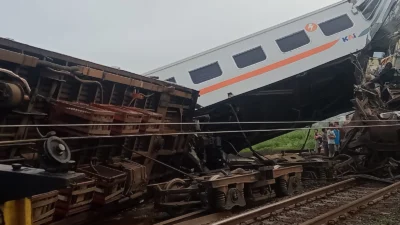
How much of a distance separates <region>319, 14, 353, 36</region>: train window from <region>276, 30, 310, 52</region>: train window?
1.64ft

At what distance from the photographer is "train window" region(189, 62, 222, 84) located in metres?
10.5

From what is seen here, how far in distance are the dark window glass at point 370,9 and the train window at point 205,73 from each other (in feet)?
13.1

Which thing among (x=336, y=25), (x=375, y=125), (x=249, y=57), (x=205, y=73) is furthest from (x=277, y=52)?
(x=375, y=125)

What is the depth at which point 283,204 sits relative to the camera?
20.4 feet

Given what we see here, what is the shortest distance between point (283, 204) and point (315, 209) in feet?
1.51

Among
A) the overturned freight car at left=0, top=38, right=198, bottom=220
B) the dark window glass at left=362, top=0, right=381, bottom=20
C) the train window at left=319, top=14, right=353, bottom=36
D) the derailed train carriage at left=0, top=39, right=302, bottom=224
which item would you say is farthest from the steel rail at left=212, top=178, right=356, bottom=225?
the dark window glass at left=362, top=0, right=381, bottom=20

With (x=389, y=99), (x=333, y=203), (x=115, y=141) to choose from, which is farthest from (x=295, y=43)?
(x=115, y=141)

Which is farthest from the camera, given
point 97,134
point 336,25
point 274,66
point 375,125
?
point 336,25

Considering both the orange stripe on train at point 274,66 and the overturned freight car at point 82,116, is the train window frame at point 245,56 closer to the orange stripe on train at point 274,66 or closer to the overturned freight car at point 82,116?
the orange stripe on train at point 274,66

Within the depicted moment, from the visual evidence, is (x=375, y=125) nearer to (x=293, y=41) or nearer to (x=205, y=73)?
(x=293, y=41)

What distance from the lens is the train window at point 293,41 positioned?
411 inches

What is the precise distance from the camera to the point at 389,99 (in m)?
9.92

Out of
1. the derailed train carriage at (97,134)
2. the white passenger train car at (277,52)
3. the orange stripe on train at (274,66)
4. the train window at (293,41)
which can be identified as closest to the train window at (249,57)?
the white passenger train car at (277,52)

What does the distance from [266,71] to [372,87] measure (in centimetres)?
249
